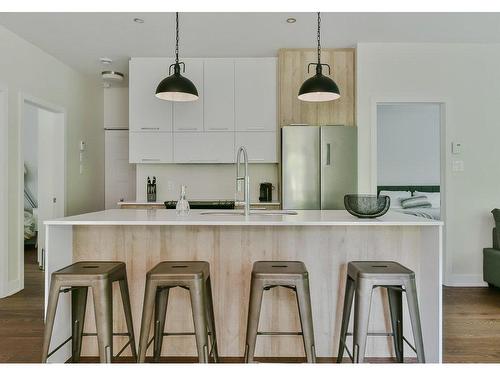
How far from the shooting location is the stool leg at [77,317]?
2145 millimetres

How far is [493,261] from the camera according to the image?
3.76 meters

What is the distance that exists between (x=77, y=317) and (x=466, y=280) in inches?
147

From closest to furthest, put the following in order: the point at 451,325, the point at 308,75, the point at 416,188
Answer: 1. the point at 451,325
2. the point at 308,75
3. the point at 416,188

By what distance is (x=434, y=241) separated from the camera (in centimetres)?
202

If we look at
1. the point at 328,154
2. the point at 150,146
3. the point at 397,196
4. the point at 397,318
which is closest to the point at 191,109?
the point at 150,146

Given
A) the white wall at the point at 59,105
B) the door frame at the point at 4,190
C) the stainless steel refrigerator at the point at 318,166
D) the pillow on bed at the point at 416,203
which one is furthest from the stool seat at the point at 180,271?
the pillow on bed at the point at 416,203

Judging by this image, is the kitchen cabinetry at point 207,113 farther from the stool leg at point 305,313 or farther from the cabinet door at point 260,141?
the stool leg at point 305,313

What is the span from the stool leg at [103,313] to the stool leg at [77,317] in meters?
0.37

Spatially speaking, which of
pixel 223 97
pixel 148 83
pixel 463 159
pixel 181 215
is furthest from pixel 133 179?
pixel 463 159

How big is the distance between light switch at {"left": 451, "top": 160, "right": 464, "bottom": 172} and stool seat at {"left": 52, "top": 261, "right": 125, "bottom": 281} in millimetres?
3506

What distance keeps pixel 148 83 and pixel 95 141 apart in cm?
152

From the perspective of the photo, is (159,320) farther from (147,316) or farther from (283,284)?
(283,284)

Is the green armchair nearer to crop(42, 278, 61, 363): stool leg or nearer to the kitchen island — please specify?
the kitchen island

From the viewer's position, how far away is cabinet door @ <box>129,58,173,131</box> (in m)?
4.48
